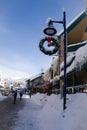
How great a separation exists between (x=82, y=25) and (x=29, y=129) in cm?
1769

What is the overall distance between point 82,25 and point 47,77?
10793 mm

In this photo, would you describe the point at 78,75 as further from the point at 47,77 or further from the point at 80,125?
the point at 80,125

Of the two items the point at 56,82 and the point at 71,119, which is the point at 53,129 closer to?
the point at 71,119

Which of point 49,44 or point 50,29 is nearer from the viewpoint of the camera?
point 50,29

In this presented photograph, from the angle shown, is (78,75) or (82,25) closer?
(78,75)

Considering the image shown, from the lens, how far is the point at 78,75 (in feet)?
82.0

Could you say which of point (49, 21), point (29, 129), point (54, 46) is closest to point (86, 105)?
point (29, 129)

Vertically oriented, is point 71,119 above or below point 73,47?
below

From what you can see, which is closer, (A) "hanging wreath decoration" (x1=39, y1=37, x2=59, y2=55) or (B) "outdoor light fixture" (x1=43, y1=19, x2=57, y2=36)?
(B) "outdoor light fixture" (x1=43, y1=19, x2=57, y2=36)

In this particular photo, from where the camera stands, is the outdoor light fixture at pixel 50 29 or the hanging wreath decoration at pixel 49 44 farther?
the hanging wreath decoration at pixel 49 44

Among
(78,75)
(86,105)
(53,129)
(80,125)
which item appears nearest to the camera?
(80,125)

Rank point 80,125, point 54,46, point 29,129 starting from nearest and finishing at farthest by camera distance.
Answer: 1. point 80,125
2. point 29,129
3. point 54,46

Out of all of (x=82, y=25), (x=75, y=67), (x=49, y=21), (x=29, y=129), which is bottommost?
(x=29, y=129)

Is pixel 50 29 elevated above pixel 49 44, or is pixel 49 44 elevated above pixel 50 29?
pixel 50 29
